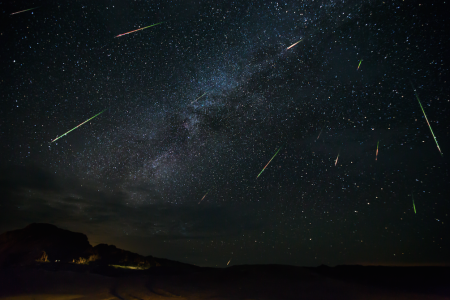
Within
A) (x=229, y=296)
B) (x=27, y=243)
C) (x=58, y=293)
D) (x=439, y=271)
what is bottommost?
(x=439, y=271)

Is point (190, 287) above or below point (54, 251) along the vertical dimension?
below

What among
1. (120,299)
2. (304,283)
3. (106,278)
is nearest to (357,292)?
(304,283)

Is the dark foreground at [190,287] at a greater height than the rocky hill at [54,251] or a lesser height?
lesser

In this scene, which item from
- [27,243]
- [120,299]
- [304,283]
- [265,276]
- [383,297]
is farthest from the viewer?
[27,243]

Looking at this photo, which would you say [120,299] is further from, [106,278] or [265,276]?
[265,276]

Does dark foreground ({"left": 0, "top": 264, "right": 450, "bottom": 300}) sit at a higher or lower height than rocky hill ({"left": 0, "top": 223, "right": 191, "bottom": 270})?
lower

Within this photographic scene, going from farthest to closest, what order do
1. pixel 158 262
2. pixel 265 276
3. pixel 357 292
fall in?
1. pixel 158 262
2. pixel 265 276
3. pixel 357 292

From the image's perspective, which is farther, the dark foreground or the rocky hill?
the rocky hill

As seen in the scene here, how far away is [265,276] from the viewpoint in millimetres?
13633

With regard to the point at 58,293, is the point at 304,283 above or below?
below

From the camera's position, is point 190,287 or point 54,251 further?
point 54,251

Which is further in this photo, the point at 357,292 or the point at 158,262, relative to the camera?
the point at 158,262

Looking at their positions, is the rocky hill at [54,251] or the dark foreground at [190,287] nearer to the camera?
the dark foreground at [190,287]

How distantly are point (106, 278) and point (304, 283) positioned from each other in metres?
9.85
